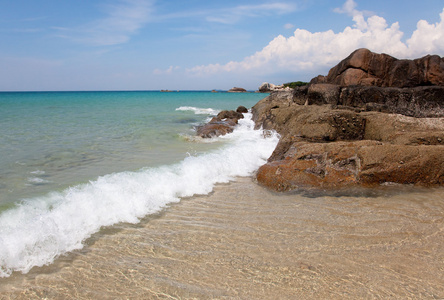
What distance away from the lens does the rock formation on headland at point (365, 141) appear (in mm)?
5629

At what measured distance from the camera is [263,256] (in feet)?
11.2

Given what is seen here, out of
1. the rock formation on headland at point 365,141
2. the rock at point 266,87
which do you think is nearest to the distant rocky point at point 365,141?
the rock formation on headland at point 365,141

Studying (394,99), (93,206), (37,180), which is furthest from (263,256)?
(394,99)

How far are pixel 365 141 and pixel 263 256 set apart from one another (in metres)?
4.28

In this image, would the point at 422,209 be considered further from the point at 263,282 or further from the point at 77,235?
the point at 77,235

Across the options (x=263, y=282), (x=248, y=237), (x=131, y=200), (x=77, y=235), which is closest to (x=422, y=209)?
(x=248, y=237)

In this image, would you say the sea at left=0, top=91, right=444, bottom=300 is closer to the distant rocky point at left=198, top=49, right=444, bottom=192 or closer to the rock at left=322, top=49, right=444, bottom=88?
the distant rocky point at left=198, top=49, right=444, bottom=192

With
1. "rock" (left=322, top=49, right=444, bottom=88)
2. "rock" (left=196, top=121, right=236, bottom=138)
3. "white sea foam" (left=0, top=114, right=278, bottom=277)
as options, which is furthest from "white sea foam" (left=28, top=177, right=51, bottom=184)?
"rock" (left=322, top=49, right=444, bottom=88)

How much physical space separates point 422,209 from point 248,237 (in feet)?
10.0

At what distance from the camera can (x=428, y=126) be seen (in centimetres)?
740

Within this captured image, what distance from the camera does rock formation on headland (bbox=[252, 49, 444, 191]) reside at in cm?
563

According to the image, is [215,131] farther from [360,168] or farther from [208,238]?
[208,238]

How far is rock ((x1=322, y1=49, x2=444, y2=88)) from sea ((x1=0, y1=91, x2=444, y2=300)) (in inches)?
387

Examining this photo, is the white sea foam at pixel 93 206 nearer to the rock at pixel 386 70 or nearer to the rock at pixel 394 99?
the rock at pixel 394 99
